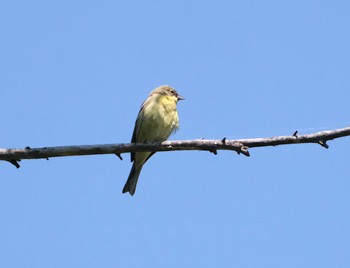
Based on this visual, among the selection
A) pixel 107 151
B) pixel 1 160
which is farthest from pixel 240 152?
pixel 1 160

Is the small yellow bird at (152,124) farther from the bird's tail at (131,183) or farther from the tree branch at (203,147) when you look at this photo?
the tree branch at (203,147)

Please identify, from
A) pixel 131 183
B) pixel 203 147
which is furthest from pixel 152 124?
pixel 203 147

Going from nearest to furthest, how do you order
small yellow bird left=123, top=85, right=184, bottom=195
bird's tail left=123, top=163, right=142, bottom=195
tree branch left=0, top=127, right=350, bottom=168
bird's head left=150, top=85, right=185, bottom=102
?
1. tree branch left=0, top=127, right=350, bottom=168
2. small yellow bird left=123, top=85, right=184, bottom=195
3. bird's tail left=123, top=163, right=142, bottom=195
4. bird's head left=150, top=85, right=185, bottom=102

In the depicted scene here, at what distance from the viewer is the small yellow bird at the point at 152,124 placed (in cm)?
879

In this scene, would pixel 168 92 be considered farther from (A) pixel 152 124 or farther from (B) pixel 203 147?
(B) pixel 203 147

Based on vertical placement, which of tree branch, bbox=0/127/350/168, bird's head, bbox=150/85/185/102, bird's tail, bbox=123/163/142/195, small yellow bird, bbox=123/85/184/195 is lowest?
tree branch, bbox=0/127/350/168

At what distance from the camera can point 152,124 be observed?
28.8 feet

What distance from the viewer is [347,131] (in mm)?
5602

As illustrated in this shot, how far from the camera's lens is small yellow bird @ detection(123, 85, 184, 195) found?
879 cm

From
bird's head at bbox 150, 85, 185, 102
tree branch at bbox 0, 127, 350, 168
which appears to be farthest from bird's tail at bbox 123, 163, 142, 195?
tree branch at bbox 0, 127, 350, 168

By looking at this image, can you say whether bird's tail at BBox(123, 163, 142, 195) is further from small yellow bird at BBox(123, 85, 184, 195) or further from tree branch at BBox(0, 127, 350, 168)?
tree branch at BBox(0, 127, 350, 168)

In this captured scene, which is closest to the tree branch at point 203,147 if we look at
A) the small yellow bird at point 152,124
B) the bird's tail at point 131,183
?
the small yellow bird at point 152,124

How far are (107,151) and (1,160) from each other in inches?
38.8

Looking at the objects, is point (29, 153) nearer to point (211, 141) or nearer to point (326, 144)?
point (211, 141)
